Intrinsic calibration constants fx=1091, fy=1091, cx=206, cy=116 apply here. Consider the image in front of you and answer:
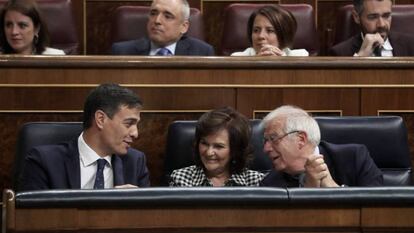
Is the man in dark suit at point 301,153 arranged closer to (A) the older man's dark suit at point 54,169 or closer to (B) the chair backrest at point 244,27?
(A) the older man's dark suit at point 54,169

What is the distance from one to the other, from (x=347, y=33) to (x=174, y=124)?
111cm

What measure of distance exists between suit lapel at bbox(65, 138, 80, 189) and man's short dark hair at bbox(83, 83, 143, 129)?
7 cm

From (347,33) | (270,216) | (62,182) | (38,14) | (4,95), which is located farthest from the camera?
(347,33)

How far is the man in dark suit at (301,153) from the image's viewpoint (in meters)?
2.22

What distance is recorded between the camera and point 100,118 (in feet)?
7.36

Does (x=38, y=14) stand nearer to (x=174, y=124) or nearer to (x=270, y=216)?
(x=174, y=124)

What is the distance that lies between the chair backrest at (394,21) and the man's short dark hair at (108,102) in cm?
118

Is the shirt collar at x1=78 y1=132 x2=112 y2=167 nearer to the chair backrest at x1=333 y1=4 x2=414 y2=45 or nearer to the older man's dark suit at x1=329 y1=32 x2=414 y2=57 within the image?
the older man's dark suit at x1=329 y1=32 x2=414 y2=57

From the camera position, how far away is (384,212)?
4.92ft

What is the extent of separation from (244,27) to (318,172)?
1109mm

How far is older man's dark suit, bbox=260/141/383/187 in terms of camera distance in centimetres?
224

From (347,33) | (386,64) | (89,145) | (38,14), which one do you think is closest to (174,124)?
(89,145)

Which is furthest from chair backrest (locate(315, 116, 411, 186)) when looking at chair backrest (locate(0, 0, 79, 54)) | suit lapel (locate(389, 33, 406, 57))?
chair backrest (locate(0, 0, 79, 54))

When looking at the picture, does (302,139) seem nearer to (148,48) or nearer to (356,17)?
(148,48)
